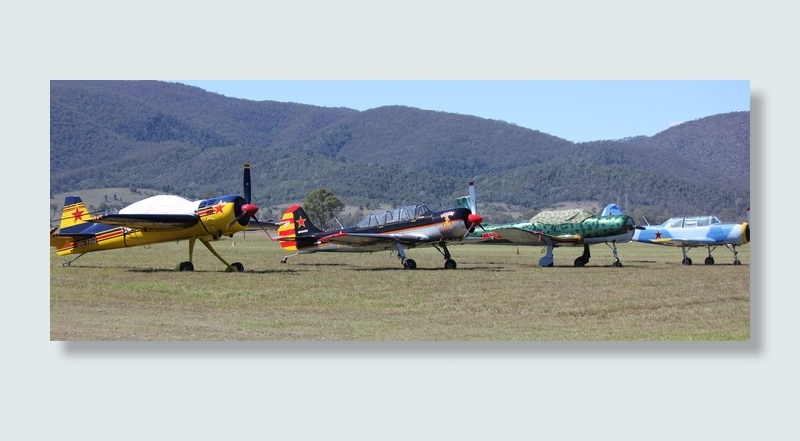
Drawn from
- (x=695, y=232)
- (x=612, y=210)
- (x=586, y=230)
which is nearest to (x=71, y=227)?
(x=586, y=230)

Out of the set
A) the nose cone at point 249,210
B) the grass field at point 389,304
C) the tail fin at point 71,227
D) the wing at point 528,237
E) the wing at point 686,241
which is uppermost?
the nose cone at point 249,210

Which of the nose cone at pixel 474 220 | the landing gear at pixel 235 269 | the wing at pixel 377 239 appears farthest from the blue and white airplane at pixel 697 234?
the landing gear at pixel 235 269

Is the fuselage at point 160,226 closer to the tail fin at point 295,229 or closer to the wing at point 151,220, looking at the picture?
the wing at point 151,220

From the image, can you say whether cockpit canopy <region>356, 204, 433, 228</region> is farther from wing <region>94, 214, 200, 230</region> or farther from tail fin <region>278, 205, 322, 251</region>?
wing <region>94, 214, 200, 230</region>

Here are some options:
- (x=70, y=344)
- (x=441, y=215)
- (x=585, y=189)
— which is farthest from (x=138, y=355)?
(x=585, y=189)

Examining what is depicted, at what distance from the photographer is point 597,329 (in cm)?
1309

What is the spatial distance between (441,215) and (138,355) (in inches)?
500

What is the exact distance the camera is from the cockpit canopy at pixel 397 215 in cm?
2378

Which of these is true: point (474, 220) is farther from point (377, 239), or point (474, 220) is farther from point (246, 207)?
point (246, 207)

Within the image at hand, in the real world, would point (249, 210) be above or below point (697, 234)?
above

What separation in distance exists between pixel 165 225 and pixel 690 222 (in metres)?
16.6

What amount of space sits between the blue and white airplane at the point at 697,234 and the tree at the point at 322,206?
10.3 meters

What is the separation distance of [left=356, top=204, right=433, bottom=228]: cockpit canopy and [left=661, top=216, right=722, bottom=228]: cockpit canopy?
8.81 meters

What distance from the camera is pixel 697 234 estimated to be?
27.5 metres
